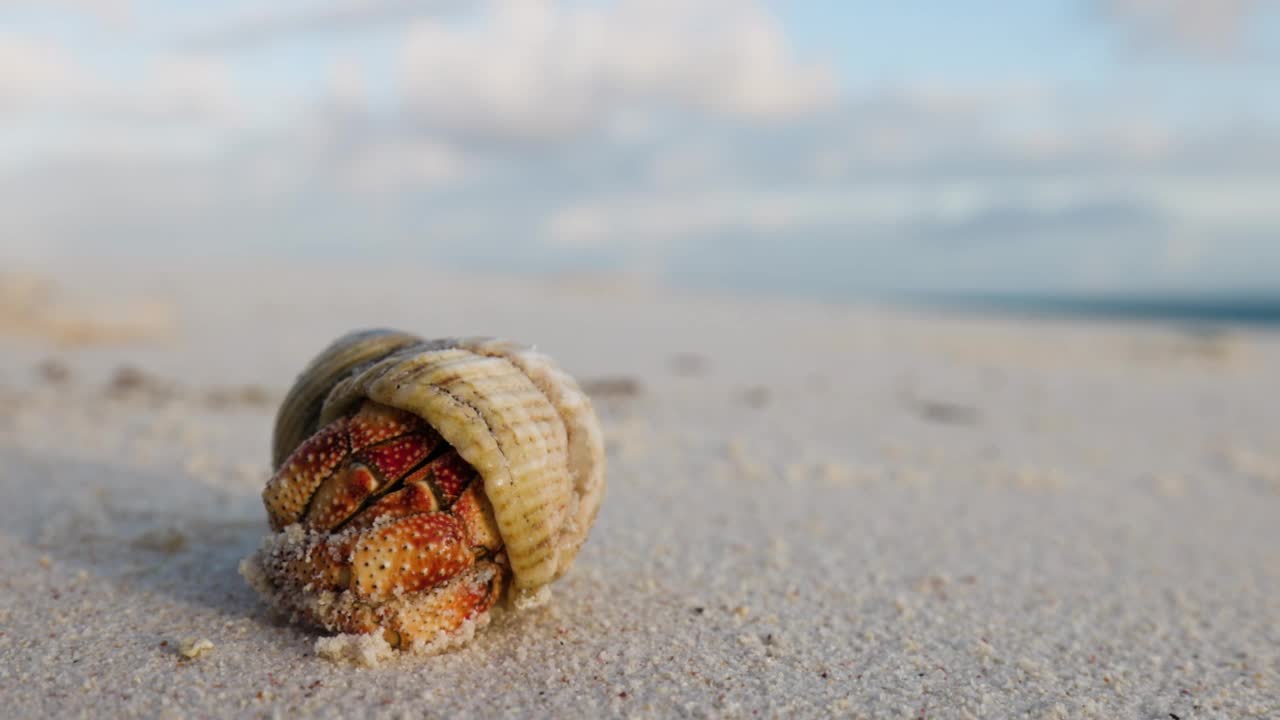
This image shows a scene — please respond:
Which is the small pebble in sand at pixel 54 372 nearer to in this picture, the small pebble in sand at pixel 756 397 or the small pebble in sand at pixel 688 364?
the small pebble in sand at pixel 688 364

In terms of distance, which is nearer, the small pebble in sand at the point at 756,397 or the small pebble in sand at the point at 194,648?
the small pebble in sand at the point at 194,648

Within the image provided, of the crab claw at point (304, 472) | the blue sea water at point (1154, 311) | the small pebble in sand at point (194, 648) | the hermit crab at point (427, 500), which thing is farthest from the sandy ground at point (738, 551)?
the blue sea water at point (1154, 311)

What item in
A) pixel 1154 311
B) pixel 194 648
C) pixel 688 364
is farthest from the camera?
pixel 1154 311

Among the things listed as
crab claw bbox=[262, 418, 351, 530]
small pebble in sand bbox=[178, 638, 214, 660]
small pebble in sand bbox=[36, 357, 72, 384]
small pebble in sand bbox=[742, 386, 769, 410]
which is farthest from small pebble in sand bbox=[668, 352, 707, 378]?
small pebble in sand bbox=[178, 638, 214, 660]

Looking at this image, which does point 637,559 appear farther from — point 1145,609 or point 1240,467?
point 1240,467

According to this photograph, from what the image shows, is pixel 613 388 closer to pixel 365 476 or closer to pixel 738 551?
pixel 738 551

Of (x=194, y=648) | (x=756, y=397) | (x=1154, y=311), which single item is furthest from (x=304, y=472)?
(x=1154, y=311)
